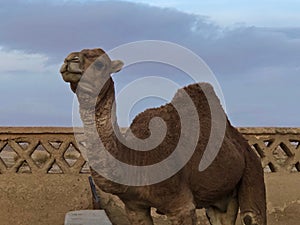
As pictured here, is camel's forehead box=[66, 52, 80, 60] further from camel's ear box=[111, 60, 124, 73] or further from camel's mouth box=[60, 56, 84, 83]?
camel's ear box=[111, 60, 124, 73]

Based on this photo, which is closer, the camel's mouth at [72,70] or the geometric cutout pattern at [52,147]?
the camel's mouth at [72,70]

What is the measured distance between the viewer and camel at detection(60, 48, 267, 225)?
5.51 meters

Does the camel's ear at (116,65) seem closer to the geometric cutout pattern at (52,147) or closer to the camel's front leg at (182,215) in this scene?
the camel's front leg at (182,215)

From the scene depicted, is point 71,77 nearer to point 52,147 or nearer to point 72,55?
point 72,55

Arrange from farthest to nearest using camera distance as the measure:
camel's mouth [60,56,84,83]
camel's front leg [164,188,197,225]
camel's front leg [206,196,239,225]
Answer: camel's front leg [206,196,239,225] → camel's front leg [164,188,197,225] → camel's mouth [60,56,84,83]

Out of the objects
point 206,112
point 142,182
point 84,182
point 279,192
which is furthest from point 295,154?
point 142,182

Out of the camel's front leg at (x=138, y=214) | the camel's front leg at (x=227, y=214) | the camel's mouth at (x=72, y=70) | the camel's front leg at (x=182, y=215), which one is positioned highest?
the camel's mouth at (x=72, y=70)

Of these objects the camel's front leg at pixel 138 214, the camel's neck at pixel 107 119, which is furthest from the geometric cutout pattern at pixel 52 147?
the camel's neck at pixel 107 119

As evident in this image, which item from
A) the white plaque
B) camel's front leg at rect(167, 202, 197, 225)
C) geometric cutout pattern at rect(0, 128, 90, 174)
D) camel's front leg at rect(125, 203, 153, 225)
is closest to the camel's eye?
camel's front leg at rect(125, 203, 153, 225)

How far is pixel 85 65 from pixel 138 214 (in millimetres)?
1368

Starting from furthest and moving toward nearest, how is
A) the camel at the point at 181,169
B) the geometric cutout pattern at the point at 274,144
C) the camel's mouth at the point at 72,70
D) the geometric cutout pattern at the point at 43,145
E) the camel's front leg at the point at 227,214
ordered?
the geometric cutout pattern at the point at 274,144 → the geometric cutout pattern at the point at 43,145 → the camel's front leg at the point at 227,214 → the camel at the point at 181,169 → the camel's mouth at the point at 72,70

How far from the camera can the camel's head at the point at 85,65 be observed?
210 inches

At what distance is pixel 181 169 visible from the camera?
5.97 metres

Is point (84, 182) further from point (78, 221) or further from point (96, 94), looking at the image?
point (96, 94)
